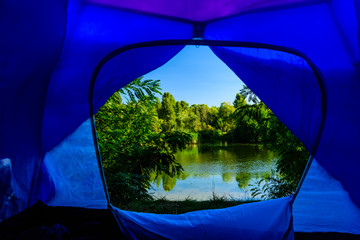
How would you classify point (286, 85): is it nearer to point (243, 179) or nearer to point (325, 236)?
point (325, 236)

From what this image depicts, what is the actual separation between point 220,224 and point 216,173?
15.1ft

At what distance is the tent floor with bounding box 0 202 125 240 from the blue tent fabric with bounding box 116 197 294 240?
0.55 feet

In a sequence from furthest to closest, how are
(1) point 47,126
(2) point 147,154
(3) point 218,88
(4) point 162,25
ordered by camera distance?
(3) point 218,88 → (2) point 147,154 → (1) point 47,126 → (4) point 162,25

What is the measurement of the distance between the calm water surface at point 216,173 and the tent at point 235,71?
69.1 inches

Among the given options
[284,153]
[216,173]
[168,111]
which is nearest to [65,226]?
[284,153]

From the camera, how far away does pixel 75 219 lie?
152cm

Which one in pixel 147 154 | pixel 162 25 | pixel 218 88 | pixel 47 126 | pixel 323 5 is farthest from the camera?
pixel 218 88

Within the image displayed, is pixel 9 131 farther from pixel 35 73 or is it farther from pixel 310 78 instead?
pixel 310 78

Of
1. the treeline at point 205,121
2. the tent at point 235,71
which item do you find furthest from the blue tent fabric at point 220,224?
the treeline at point 205,121

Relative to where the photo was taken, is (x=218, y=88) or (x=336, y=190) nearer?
(x=336, y=190)

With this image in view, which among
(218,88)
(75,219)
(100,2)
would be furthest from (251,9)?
(218,88)

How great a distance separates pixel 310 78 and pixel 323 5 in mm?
402

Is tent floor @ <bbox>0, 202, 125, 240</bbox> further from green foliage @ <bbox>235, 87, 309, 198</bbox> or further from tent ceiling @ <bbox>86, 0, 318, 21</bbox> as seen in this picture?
green foliage @ <bbox>235, 87, 309, 198</bbox>

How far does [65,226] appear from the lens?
4.86ft
